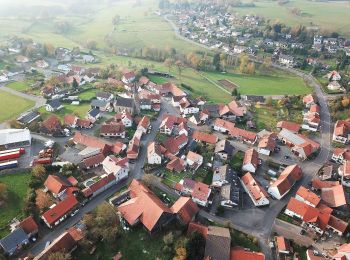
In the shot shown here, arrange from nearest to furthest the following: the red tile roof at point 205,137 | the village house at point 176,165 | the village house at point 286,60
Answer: the village house at point 176,165 < the red tile roof at point 205,137 < the village house at point 286,60

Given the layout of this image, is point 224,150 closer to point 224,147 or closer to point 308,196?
point 224,147

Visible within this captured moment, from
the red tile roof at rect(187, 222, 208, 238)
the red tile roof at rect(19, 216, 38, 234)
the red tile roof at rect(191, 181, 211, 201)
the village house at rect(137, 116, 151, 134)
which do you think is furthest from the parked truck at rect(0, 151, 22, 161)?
the red tile roof at rect(187, 222, 208, 238)

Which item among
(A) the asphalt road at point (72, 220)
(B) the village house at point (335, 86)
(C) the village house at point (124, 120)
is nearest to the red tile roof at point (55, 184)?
(A) the asphalt road at point (72, 220)

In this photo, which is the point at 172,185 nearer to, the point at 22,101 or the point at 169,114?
the point at 169,114

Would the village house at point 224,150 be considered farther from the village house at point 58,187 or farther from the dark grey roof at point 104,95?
the dark grey roof at point 104,95

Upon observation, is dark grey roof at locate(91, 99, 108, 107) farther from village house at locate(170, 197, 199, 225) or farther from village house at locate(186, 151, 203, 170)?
village house at locate(170, 197, 199, 225)
